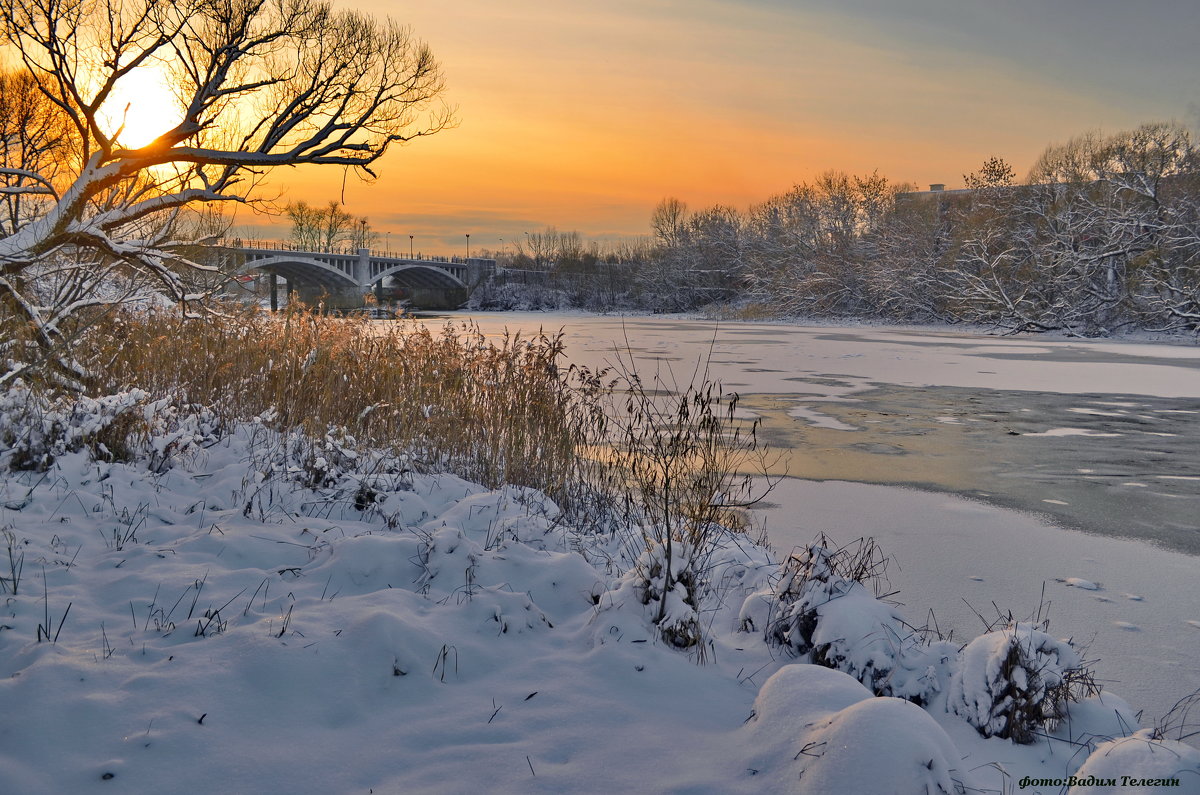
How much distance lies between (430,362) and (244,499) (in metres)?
4.46

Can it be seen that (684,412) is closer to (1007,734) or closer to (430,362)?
(1007,734)

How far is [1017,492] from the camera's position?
7777 mm

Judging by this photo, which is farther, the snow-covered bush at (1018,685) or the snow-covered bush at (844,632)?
the snow-covered bush at (844,632)

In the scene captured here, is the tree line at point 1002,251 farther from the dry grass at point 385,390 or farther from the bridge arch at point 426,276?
the dry grass at point 385,390

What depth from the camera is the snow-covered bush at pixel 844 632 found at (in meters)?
3.52

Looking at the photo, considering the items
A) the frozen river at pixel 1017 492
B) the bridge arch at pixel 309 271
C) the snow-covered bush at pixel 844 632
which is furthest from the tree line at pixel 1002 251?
the snow-covered bush at pixel 844 632

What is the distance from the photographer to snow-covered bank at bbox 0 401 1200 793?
249cm

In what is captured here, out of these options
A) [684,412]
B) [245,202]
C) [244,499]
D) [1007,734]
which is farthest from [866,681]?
[245,202]

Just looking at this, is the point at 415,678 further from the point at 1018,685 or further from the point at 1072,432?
the point at 1072,432

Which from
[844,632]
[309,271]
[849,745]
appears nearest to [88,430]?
[844,632]

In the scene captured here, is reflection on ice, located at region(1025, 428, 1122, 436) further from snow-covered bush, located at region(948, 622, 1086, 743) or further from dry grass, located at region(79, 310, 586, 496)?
snow-covered bush, located at region(948, 622, 1086, 743)

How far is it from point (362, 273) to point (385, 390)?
189ft

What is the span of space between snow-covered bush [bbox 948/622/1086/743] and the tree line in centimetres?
3487

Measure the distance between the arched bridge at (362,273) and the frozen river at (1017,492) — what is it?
34.5 metres
